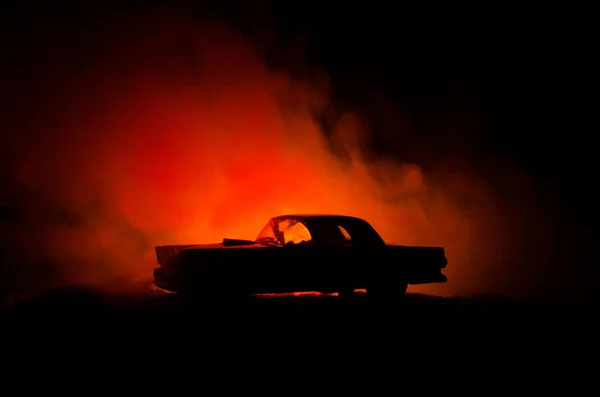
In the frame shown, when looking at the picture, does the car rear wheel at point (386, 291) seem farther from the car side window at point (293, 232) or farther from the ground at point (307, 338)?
the car side window at point (293, 232)

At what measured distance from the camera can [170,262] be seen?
880 cm

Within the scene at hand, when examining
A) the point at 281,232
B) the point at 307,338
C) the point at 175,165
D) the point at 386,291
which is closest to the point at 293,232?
the point at 281,232

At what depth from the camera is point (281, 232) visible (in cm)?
1011

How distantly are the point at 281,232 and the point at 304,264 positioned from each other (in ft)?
3.86

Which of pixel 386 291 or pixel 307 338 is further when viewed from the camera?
pixel 386 291

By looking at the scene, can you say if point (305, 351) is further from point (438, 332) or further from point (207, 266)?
point (207, 266)

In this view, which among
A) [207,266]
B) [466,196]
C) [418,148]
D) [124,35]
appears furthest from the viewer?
[418,148]

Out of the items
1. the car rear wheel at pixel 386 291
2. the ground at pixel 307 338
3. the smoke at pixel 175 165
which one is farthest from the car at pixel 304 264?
the smoke at pixel 175 165

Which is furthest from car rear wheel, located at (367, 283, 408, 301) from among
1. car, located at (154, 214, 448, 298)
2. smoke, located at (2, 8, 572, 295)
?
smoke, located at (2, 8, 572, 295)

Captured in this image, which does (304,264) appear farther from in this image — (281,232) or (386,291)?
(386,291)

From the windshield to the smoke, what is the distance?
4.09m

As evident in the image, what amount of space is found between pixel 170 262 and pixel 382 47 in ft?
41.5

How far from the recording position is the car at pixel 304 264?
866 centimetres

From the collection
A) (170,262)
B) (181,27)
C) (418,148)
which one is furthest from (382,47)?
(170,262)
